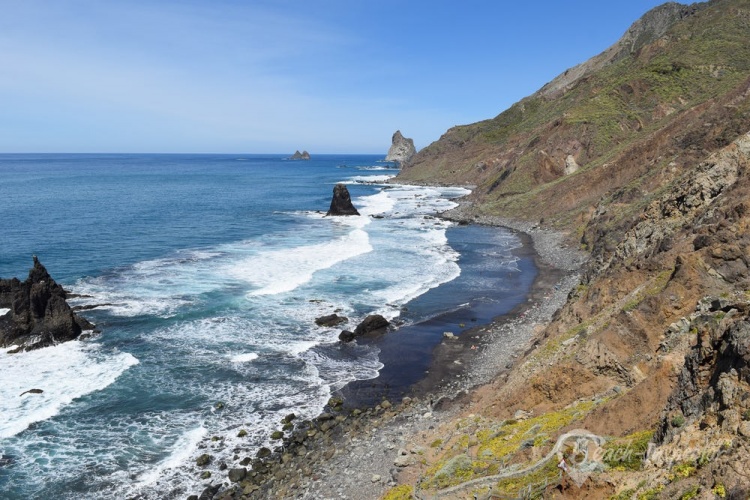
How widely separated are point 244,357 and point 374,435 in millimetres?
11395

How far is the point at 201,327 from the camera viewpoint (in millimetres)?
35438

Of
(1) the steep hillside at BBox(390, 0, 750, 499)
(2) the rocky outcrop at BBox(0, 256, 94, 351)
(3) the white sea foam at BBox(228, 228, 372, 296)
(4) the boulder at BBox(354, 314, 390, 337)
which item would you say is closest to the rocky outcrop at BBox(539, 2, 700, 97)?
(3) the white sea foam at BBox(228, 228, 372, 296)

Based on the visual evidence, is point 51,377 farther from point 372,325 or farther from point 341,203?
point 341,203

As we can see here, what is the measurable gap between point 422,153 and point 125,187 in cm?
9355

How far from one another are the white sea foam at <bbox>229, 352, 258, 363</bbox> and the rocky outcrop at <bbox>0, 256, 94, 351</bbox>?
38.0 ft

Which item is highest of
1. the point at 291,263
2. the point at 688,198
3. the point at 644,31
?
the point at 644,31

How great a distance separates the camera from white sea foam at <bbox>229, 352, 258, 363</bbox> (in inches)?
1197

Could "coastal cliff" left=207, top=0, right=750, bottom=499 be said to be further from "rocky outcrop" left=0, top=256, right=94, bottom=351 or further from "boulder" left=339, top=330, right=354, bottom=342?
"rocky outcrop" left=0, top=256, right=94, bottom=351

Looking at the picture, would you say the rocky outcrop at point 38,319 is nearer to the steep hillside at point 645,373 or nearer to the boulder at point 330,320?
the boulder at point 330,320

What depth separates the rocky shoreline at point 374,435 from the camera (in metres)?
19.2

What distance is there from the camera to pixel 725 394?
9711mm

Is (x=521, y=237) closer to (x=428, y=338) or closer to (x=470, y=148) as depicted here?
(x=428, y=338)

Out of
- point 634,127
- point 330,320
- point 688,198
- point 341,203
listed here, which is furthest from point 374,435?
point 634,127

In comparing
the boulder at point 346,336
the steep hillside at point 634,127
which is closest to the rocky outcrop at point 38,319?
the boulder at point 346,336
